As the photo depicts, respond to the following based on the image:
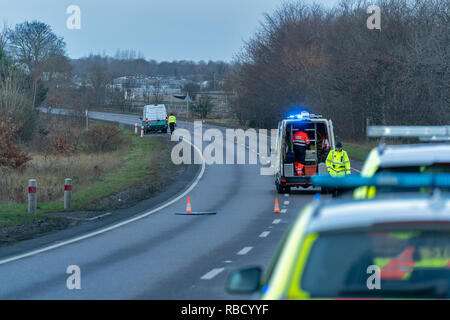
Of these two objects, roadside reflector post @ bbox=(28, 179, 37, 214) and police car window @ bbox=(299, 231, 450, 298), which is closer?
police car window @ bbox=(299, 231, 450, 298)

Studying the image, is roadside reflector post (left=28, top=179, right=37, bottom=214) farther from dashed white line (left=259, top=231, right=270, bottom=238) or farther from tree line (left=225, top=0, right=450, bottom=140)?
tree line (left=225, top=0, right=450, bottom=140)

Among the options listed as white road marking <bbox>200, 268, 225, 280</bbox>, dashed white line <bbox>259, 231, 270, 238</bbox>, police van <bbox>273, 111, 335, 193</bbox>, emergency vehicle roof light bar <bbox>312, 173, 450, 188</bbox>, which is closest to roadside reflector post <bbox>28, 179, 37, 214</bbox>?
dashed white line <bbox>259, 231, 270, 238</bbox>

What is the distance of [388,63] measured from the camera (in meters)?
52.5

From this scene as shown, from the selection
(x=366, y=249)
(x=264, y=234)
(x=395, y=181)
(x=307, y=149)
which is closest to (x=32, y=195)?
(x=264, y=234)

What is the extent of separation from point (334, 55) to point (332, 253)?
62146mm

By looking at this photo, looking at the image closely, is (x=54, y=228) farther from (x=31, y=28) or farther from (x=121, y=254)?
(x=31, y=28)

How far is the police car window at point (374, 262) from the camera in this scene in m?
4.70

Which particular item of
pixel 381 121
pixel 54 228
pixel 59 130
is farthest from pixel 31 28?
pixel 54 228

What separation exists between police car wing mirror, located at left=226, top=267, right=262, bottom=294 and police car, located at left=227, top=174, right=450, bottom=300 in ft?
0.85

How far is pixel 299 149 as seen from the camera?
27.8 meters

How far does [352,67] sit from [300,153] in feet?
93.1

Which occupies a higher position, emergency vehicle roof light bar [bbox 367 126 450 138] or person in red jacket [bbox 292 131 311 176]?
emergency vehicle roof light bar [bbox 367 126 450 138]

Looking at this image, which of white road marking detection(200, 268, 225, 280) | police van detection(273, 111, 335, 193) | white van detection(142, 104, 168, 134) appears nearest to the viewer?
white road marking detection(200, 268, 225, 280)

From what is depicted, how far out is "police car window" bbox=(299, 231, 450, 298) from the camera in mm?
4699
